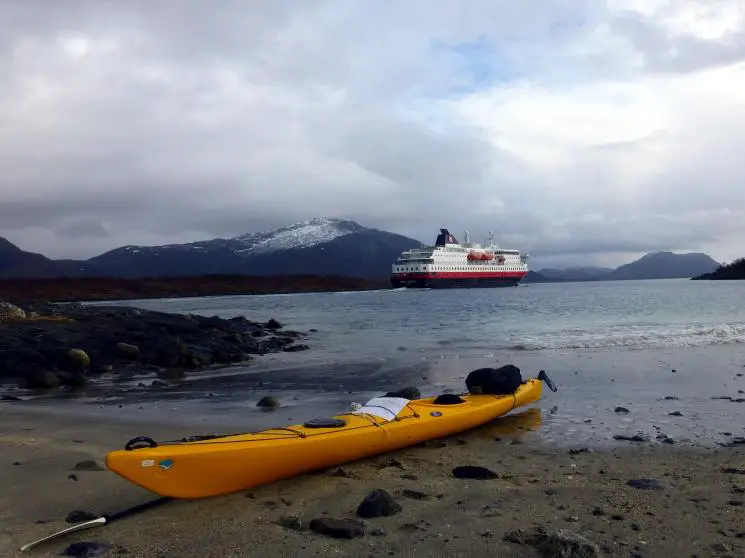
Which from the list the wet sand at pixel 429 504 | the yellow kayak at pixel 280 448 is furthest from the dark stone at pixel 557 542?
the yellow kayak at pixel 280 448

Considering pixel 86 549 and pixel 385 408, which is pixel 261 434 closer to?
pixel 385 408

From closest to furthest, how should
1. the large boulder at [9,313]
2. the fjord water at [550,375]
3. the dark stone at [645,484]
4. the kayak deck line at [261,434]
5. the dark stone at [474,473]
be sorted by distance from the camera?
the kayak deck line at [261,434] < the dark stone at [645,484] < the dark stone at [474,473] < the fjord water at [550,375] < the large boulder at [9,313]

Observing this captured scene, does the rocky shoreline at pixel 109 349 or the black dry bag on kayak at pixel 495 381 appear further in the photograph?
the rocky shoreline at pixel 109 349

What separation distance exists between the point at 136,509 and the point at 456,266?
8275cm

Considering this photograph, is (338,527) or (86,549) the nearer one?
(86,549)

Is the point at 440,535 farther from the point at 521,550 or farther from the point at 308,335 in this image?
the point at 308,335

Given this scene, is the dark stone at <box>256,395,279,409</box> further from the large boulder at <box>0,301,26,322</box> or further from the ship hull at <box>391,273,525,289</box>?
the ship hull at <box>391,273,525,289</box>

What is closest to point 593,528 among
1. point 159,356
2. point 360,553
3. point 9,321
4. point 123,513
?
point 360,553

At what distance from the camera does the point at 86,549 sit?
371cm

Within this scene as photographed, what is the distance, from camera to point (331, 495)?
4945mm

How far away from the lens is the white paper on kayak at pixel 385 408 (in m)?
6.42

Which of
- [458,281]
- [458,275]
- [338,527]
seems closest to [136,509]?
[338,527]

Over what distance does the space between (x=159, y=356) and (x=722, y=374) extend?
12560 millimetres

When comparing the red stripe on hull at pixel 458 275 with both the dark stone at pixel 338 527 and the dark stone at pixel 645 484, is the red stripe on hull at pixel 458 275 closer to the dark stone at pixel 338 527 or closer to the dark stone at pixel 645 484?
the dark stone at pixel 645 484
